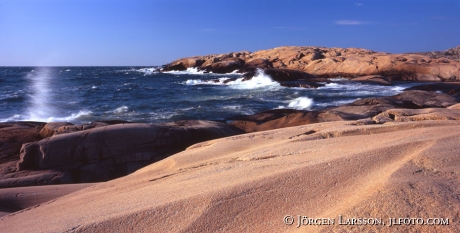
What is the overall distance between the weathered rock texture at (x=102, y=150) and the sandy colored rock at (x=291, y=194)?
2882 mm

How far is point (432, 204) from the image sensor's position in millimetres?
2006

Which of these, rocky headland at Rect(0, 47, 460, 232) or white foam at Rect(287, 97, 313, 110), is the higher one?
rocky headland at Rect(0, 47, 460, 232)

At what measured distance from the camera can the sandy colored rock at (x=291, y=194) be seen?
2074 millimetres

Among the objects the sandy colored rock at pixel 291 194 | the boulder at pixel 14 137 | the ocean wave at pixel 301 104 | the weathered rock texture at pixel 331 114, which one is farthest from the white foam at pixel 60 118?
the sandy colored rock at pixel 291 194

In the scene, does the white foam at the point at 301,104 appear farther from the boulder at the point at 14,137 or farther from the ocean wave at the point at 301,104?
the boulder at the point at 14,137

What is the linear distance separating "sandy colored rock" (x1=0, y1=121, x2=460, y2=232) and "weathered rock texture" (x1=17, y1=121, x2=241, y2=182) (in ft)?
9.46

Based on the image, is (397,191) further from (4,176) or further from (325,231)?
(4,176)

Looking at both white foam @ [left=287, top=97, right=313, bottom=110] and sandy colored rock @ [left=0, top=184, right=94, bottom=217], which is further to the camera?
white foam @ [left=287, top=97, right=313, bottom=110]

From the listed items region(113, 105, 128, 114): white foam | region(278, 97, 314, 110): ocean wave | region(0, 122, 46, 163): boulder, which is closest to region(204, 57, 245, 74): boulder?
region(278, 97, 314, 110): ocean wave

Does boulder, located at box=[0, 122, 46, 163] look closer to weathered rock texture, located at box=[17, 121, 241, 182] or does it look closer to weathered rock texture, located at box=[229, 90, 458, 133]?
weathered rock texture, located at box=[17, 121, 241, 182]

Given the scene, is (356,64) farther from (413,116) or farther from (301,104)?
(413,116)

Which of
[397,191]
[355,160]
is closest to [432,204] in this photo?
[397,191]

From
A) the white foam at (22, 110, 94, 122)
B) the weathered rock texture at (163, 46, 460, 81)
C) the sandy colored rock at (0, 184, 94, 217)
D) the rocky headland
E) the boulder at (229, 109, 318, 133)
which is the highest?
the weathered rock texture at (163, 46, 460, 81)

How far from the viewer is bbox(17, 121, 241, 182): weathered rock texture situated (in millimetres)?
6312
